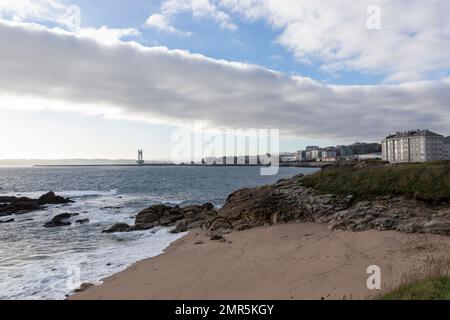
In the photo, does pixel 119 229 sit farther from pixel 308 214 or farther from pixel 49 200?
pixel 49 200

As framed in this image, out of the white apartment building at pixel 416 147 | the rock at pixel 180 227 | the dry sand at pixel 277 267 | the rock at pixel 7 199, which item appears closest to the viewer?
the dry sand at pixel 277 267

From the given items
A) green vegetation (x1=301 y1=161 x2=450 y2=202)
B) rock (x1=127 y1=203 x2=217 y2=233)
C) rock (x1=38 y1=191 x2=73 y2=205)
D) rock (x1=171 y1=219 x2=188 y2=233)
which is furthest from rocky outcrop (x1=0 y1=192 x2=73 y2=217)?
green vegetation (x1=301 y1=161 x2=450 y2=202)

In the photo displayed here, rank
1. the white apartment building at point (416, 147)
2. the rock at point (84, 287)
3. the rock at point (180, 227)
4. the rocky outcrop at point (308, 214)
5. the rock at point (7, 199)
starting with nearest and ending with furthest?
1. the rock at point (84, 287)
2. the rocky outcrop at point (308, 214)
3. the rock at point (180, 227)
4. the rock at point (7, 199)
5. the white apartment building at point (416, 147)

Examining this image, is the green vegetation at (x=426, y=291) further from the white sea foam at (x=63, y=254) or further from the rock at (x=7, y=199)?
the rock at (x=7, y=199)

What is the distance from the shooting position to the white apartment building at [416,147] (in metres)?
99.6

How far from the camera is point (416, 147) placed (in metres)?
102

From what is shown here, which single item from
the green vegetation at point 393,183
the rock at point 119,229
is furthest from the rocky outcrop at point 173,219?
the green vegetation at point 393,183

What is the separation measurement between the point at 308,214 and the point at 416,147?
311ft

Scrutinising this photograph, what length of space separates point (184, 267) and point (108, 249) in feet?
23.5

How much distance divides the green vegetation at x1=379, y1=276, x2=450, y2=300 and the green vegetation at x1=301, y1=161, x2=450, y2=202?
15611 millimetres

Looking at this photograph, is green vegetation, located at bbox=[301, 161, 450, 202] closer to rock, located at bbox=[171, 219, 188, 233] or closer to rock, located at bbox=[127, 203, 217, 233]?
rock, located at bbox=[127, 203, 217, 233]

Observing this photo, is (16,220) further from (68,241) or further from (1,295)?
(1,295)

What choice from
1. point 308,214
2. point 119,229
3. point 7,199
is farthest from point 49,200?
point 308,214

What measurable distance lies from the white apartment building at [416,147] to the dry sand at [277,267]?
9151 centimetres
